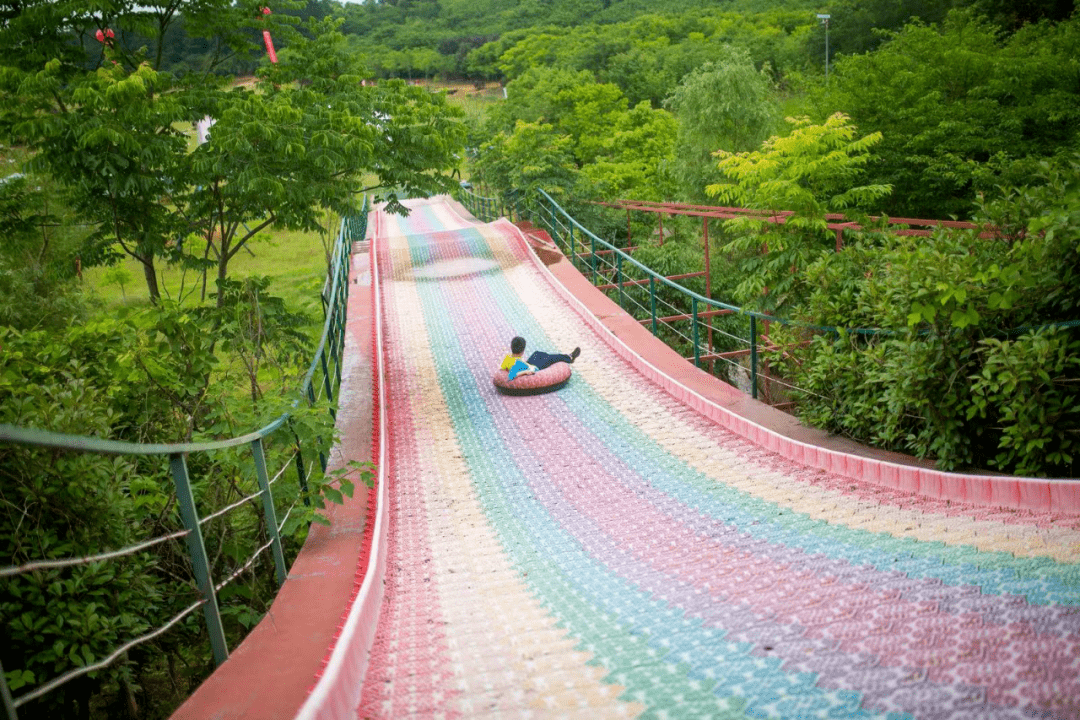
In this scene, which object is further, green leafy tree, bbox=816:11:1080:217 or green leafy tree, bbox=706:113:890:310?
green leafy tree, bbox=816:11:1080:217

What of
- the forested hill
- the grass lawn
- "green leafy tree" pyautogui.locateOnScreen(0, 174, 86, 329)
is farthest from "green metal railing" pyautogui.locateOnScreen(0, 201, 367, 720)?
the forested hill

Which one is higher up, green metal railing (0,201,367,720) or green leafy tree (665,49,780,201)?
green leafy tree (665,49,780,201)

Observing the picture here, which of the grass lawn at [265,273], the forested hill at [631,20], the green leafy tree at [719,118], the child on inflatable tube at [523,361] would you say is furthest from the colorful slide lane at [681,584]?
the forested hill at [631,20]

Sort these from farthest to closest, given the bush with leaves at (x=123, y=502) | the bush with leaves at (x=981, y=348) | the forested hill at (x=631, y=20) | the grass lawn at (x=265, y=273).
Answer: the forested hill at (x=631, y=20), the grass lawn at (x=265, y=273), the bush with leaves at (x=981, y=348), the bush with leaves at (x=123, y=502)

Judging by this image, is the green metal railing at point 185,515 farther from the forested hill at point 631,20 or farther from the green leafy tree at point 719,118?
the green leafy tree at point 719,118

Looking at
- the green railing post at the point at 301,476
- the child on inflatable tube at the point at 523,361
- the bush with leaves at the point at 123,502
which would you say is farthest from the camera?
the child on inflatable tube at the point at 523,361

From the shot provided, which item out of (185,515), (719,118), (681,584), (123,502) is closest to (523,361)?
(681,584)

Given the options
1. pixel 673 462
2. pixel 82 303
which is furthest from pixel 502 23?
pixel 673 462

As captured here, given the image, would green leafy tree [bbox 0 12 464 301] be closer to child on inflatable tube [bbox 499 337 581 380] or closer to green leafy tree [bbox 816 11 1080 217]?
child on inflatable tube [bbox 499 337 581 380]

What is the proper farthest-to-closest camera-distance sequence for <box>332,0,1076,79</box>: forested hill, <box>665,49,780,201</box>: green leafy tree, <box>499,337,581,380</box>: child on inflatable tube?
<box>332,0,1076,79</box>: forested hill < <box>665,49,780,201</box>: green leafy tree < <box>499,337,581,380</box>: child on inflatable tube

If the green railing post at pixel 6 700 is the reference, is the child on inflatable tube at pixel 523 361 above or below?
below
